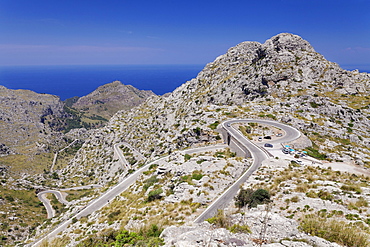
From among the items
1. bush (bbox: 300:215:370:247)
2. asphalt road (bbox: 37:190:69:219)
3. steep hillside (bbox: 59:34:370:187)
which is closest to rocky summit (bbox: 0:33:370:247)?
bush (bbox: 300:215:370:247)

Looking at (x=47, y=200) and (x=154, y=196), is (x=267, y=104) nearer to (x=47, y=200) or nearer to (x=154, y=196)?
(x=154, y=196)

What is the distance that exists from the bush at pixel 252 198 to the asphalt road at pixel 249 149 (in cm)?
186

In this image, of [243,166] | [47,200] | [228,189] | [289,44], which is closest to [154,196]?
[228,189]

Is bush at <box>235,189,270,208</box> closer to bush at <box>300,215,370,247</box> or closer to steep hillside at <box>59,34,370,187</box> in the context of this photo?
bush at <box>300,215,370,247</box>

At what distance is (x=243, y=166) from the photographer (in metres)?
27.6

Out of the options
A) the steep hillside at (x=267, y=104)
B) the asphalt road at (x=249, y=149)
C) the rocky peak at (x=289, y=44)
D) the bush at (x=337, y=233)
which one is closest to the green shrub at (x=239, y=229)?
the bush at (x=337, y=233)

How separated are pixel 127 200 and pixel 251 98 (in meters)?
59.5

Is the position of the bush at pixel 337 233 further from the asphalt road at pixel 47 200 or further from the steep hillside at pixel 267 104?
the asphalt road at pixel 47 200

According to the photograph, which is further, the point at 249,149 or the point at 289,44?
the point at 289,44

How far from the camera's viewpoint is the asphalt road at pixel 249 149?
60.6 feet

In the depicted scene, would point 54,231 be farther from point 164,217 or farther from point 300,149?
point 300,149

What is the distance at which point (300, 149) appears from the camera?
36.0 metres

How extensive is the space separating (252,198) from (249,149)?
1818cm

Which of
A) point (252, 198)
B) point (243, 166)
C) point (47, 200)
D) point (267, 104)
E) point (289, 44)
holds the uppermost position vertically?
point (289, 44)
